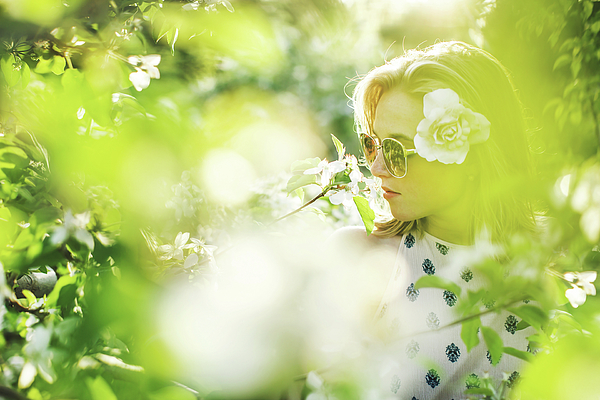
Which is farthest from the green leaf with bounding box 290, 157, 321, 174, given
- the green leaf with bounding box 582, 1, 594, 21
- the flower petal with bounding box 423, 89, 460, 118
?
the green leaf with bounding box 582, 1, 594, 21

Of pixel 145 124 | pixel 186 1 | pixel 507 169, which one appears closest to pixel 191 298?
pixel 145 124

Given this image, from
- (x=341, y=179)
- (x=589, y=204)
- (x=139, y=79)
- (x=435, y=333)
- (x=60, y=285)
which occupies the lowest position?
(x=435, y=333)

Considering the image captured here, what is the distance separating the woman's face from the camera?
3.25ft

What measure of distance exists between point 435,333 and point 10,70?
3.68 ft

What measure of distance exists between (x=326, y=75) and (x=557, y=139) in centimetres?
799

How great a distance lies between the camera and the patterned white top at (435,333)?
1.00 m

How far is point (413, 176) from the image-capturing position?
1003 millimetres

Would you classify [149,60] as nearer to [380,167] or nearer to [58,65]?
[58,65]

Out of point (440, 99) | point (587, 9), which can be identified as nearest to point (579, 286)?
point (440, 99)

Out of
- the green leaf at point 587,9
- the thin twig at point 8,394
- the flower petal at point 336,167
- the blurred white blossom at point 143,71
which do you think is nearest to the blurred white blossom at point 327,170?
the flower petal at point 336,167

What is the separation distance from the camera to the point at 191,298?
0.42 metres

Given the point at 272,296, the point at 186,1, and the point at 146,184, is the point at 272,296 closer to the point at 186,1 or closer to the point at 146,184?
the point at 146,184

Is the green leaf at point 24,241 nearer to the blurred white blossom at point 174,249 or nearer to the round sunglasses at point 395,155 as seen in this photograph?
the blurred white blossom at point 174,249

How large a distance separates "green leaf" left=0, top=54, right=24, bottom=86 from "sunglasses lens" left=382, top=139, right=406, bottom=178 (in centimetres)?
76
